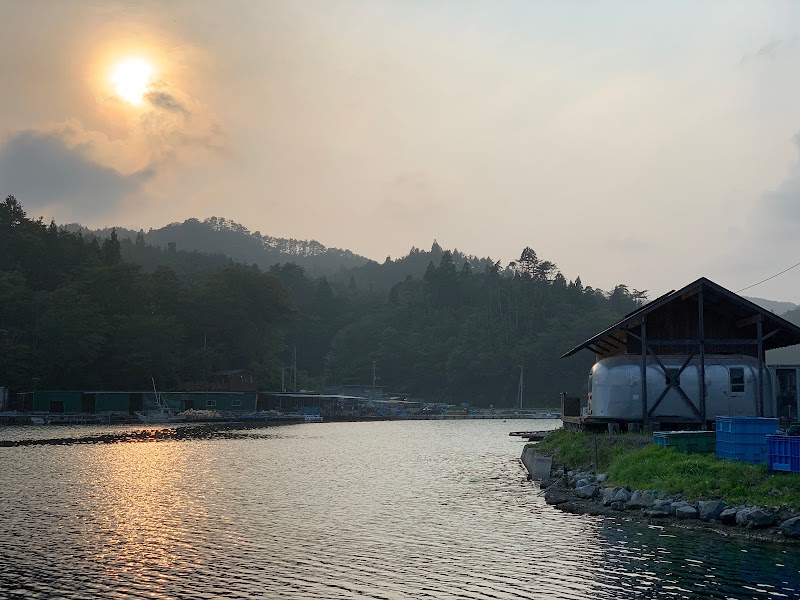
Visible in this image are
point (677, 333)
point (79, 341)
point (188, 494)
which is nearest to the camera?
point (188, 494)

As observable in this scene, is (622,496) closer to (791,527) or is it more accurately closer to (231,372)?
(791,527)

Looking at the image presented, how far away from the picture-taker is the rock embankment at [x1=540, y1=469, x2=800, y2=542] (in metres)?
26.9

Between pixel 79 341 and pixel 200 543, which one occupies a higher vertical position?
pixel 79 341

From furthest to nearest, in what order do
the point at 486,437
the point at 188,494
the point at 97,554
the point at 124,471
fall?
the point at 486,437, the point at 124,471, the point at 188,494, the point at 97,554

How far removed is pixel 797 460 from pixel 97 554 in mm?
24054

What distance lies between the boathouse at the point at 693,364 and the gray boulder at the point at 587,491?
8724mm

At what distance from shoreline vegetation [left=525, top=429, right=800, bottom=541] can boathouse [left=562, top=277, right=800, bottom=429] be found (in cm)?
322

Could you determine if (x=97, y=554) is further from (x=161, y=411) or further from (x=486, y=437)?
(x=161, y=411)

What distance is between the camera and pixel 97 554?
26.8 m

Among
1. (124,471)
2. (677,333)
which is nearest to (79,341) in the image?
(124,471)

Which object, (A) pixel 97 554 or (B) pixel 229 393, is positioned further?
(B) pixel 229 393

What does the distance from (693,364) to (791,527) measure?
66.3ft

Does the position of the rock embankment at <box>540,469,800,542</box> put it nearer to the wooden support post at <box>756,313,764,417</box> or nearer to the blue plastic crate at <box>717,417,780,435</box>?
the blue plastic crate at <box>717,417,780,435</box>

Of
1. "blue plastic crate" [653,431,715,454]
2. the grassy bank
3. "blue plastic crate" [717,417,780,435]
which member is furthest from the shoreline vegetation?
"blue plastic crate" [717,417,780,435]
